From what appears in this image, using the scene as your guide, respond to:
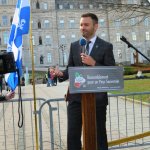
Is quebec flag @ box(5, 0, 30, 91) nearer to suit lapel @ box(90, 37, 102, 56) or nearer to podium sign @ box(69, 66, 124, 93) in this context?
suit lapel @ box(90, 37, 102, 56)

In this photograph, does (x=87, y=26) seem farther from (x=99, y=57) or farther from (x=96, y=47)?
(x=99, y=57)

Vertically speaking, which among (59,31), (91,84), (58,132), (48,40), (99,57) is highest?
(59,31)

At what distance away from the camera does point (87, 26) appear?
507 cm

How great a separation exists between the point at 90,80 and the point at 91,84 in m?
0.04

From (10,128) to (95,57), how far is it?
5.85 meters

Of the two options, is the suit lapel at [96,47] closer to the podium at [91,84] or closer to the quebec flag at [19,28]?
the podium at [91,84]

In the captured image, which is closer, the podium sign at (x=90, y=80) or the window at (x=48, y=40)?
the podium sign at (x=90, y=80)

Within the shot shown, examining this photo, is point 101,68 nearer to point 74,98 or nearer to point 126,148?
point 74,98

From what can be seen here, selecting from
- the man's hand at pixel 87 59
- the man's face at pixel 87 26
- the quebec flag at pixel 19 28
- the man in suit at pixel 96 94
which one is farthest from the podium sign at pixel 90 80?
the quebec flag at pixel 19 28

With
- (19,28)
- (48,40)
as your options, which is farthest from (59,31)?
(19,28)

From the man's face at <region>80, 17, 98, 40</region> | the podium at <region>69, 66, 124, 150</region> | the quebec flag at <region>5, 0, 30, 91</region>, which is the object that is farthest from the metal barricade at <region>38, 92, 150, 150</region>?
the podium at <region>69, 66, 124, 150</region>

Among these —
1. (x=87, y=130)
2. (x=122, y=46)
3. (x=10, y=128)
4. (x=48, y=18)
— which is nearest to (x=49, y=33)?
(x=48, y=18)

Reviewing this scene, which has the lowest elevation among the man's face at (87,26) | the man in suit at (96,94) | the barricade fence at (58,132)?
the barricade fence at (58,132)

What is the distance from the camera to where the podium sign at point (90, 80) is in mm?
4512
